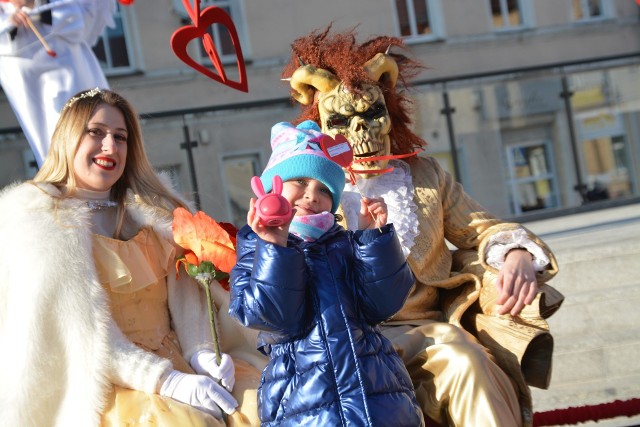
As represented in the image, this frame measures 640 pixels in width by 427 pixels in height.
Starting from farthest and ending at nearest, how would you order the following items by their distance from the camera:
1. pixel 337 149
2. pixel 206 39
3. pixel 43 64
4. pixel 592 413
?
pixel 43 64, pixel 206 39, pixel 592 413, pixel 337 149

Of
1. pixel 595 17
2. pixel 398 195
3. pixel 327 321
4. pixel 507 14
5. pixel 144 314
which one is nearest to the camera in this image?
pixel 327 321

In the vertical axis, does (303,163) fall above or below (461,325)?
above

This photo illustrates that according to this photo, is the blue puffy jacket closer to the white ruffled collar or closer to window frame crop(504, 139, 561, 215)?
the white ruffled collar

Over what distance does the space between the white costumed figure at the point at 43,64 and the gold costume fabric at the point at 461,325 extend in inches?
90.1

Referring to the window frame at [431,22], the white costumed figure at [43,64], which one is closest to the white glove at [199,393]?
the white costumed figure at [43,64]

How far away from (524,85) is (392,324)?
21.0ft

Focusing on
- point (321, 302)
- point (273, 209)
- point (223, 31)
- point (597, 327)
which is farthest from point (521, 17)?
point (273, 209)

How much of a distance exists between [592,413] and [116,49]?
37.9 ft

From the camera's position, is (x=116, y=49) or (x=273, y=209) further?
(x=116, y=49)

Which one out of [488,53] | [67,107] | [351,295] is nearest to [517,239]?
[351,295]

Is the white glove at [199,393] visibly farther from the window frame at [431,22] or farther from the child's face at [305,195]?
the window frame at [431,22]

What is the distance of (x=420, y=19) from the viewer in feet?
51.7

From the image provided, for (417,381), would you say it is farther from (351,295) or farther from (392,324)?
(351,295)

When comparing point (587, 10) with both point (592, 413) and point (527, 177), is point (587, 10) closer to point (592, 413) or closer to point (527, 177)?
point (527, 177)
